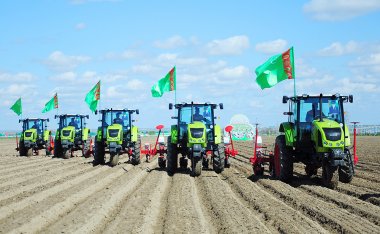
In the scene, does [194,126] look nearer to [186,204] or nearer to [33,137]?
[186,204]

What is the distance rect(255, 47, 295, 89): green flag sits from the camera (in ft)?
42.0

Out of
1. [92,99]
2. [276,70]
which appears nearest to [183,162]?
[276,70]

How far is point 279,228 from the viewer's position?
684 cm

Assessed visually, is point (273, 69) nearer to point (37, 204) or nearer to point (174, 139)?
point (174, 139)

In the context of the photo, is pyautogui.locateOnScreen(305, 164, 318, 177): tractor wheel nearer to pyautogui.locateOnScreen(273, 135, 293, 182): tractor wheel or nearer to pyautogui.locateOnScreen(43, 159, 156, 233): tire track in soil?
pyautogui.locateOnScreen(273, 135, 293, 182): tractor wheel

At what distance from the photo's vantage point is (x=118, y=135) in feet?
56.4

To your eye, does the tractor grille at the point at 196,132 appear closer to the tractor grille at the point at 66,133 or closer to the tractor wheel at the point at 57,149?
the tractor grille at the point at 66,133

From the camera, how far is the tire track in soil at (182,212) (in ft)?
22.6

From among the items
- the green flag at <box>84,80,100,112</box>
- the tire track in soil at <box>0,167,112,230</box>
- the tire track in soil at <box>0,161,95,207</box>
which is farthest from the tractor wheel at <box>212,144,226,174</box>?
the green flag at <box>84,80,100,112</box>

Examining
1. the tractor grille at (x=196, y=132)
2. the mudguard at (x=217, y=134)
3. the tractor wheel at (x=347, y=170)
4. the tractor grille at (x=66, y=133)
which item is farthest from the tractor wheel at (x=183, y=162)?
the tractor grille at (x=66, y=133)

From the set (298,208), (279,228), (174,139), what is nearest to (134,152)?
(174,139)

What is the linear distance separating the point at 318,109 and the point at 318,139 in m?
0.93

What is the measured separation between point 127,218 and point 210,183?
174 inches

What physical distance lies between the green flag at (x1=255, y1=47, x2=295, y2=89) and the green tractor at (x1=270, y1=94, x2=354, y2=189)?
98 centimetres
